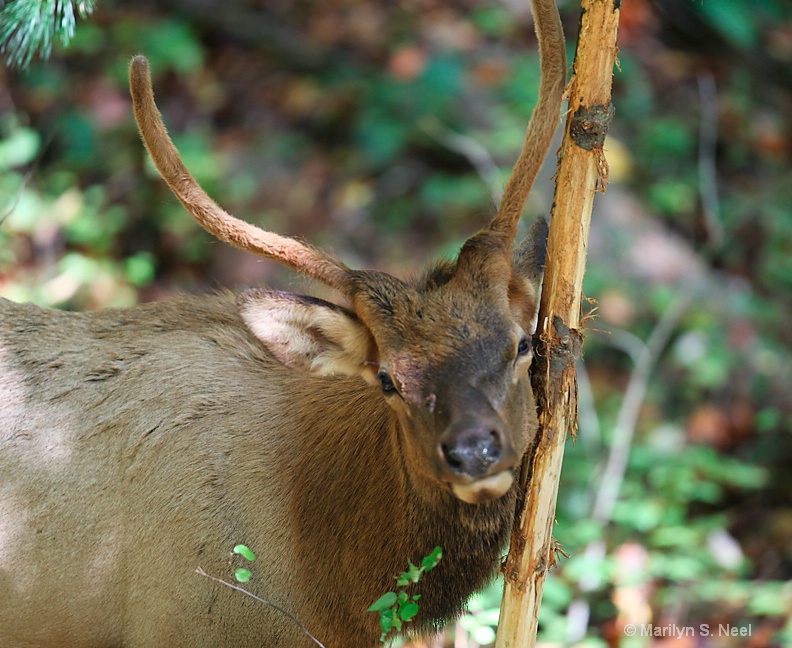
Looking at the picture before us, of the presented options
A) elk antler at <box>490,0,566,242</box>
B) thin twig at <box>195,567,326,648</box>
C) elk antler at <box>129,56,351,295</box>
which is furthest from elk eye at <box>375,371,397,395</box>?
thin twig at <box>195,567,326,648</box>

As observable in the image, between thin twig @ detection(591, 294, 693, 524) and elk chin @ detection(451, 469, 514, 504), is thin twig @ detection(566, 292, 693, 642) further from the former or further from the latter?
elk chin @ detection(451, 469, 514, 504)

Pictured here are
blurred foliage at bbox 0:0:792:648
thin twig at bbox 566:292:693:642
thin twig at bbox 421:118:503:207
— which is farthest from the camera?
thin twig at bbox 421:118:503:207

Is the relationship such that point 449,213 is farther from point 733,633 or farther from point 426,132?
point 733,633

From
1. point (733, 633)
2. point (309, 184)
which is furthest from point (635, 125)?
point (733, 633)

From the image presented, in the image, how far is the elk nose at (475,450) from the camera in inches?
131

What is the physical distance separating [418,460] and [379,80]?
6.51m

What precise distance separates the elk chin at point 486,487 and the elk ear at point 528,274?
86 centimetres

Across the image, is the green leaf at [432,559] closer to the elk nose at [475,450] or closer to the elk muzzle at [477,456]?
the elk muzzle at [477,456]

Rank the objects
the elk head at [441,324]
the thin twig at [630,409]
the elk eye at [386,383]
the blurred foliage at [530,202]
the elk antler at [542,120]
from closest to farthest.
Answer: the elk head at [441,324] → the elk eye at [386,383] → the elk antler at [542,120] → the thin twig at [630,409] → the blurred foliage at [530,202]

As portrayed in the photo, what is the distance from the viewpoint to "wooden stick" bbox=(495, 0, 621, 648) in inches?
143

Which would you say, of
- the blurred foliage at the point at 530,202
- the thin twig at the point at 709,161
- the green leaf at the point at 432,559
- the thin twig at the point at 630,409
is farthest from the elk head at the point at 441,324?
the thin twig at the point at 709,161

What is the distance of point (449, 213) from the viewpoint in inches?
350

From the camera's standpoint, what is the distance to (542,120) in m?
4.09

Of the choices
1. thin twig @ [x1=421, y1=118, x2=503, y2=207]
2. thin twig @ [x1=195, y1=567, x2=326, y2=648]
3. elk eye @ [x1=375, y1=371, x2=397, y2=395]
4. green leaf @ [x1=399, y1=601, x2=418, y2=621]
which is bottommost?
thin twig @ [x1=195, y1=567, x2=326, y2=648]
